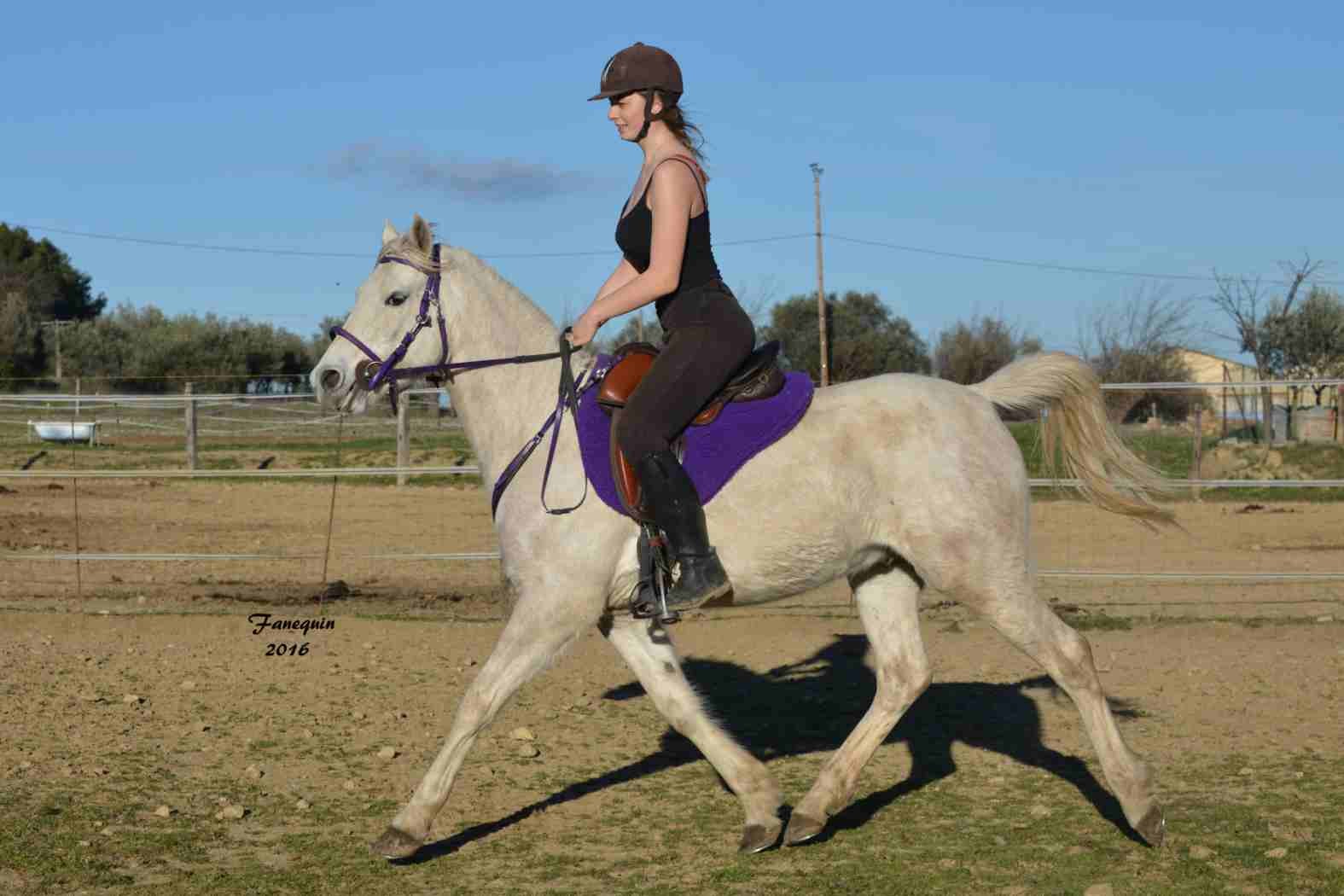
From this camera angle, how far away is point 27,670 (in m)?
8.08

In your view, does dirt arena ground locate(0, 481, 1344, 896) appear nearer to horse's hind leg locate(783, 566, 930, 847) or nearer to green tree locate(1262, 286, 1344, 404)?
horse's hind leg locate(783, 566, 930, 847)

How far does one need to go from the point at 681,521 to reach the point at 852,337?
41869mm

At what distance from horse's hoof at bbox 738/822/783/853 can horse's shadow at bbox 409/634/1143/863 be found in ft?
0.84

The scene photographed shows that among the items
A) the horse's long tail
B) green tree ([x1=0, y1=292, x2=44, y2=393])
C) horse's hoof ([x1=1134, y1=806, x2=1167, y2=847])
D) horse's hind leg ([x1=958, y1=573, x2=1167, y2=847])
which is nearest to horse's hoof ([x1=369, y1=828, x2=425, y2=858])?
horse's hind leg ([x1=958, y1=573, x2=1167, y2=847])

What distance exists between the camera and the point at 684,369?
15.7ft

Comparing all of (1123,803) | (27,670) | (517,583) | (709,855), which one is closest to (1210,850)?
(1123,803)

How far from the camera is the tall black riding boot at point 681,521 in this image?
4.73 meters

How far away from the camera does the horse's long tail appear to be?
5.65m

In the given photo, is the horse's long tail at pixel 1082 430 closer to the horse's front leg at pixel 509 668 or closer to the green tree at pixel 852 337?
the horse's front leg at pixel 509 668

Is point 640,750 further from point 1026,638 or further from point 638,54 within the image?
point 638,54

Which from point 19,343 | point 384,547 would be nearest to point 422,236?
point 384,547

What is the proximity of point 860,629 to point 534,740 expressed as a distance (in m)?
3.61

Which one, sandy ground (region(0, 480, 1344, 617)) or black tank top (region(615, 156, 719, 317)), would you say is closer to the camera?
black tank top (region(615, 156, 719, 317))

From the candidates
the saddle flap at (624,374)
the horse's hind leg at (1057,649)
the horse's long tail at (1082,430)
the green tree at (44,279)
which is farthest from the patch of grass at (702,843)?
the green tree at (44,279)
